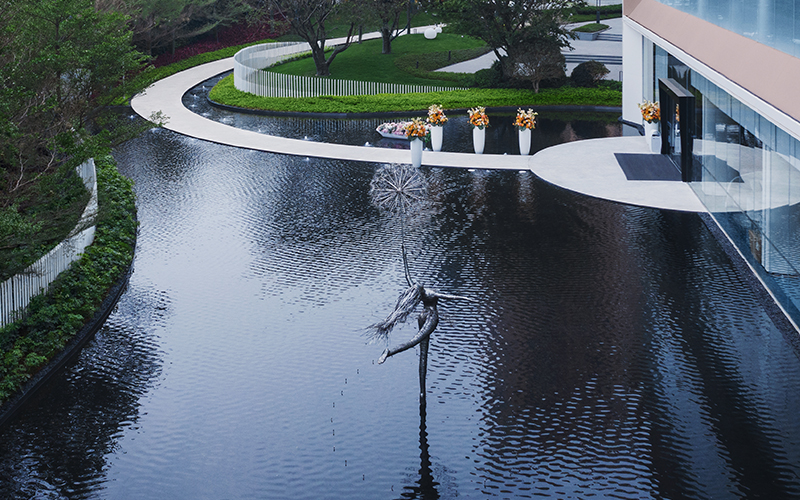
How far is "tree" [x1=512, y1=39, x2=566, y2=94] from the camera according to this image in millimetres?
31891

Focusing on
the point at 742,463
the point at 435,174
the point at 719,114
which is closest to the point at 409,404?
the point at 742,463

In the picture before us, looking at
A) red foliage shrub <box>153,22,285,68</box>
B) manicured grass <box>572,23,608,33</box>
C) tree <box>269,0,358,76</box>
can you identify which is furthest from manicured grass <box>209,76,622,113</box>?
manicured grass <box>572,23,608,33</box>

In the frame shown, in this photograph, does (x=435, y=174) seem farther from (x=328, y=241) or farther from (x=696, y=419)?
(x=696, y=419)

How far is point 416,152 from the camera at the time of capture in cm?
2241

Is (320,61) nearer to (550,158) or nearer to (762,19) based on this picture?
(550,158)

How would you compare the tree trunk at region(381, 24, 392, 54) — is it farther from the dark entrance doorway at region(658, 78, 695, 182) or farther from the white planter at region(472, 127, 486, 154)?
the dark entrance doorway at region(658, 78, 695, 182)

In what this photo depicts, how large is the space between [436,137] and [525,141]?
256 centimetres

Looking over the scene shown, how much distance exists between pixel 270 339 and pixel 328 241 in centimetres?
454

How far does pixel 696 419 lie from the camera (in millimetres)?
10109

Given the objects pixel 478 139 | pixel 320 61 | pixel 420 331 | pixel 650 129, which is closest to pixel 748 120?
pixel 420 331

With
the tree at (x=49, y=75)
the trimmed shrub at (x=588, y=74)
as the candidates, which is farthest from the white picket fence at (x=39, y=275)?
the trimmed shrub at (x=588, y=74)

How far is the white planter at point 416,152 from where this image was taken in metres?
22.4

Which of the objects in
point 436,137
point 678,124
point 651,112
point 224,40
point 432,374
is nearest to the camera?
point 432,374

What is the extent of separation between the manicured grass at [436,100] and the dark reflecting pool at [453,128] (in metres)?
0.65
